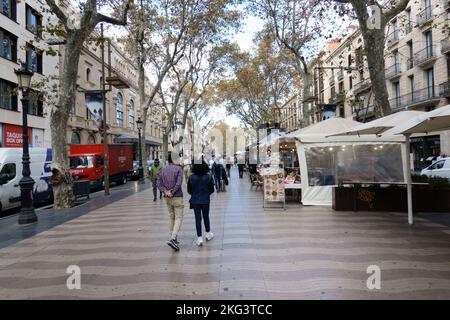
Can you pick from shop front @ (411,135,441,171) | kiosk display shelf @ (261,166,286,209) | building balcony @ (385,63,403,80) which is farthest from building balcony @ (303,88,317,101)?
building balcony @ (385,63,403,80)

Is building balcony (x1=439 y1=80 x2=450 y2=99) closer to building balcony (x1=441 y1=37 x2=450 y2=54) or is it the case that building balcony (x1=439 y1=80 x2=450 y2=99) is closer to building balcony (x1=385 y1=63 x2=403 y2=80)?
building balcony (x1=441 y1=37 x2=450 y2=54)

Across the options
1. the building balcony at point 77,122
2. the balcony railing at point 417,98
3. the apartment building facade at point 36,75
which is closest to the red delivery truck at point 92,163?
the apartment building facade at point 36,75

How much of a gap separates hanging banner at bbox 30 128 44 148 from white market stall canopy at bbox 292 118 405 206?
2152cm

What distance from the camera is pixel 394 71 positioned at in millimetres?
35469

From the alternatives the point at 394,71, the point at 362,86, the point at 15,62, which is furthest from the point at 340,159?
the point at 362,86

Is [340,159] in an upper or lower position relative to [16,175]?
upper

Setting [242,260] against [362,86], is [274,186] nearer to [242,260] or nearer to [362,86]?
[242,260]

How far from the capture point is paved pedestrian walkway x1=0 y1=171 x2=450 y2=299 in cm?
441

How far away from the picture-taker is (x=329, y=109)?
19938 mm

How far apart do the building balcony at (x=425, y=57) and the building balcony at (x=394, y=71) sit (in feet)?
9.91

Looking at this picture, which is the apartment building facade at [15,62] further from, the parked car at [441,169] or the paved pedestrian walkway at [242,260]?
the parked car at [441,169]

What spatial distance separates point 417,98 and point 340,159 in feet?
81.1

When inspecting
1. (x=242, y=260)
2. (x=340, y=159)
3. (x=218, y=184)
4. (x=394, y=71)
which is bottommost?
(x=242, y=260)
